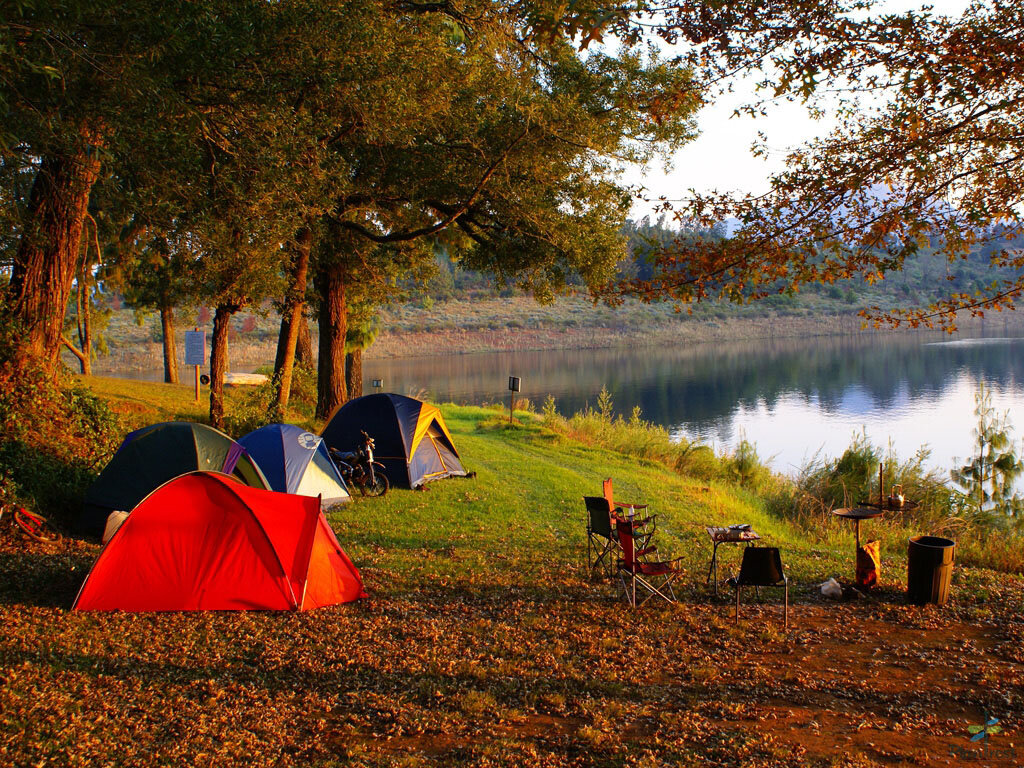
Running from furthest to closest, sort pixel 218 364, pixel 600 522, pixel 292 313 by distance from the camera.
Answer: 1. pixel 292 313
2. pixel 218 364
3. pixel 600 522

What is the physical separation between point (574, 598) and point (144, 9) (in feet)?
22.6

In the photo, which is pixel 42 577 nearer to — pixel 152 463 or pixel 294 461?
pixel 152 463

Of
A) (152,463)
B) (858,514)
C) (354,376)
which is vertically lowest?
(858,514)

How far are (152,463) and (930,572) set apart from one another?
8.41 meters

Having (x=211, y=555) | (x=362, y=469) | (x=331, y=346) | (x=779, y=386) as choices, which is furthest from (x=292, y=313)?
(x=779, y=386)

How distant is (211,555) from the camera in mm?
6645

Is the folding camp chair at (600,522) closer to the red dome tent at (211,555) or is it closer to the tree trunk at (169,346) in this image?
the red dome tent at (211,555)

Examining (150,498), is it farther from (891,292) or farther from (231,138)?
(891,292)

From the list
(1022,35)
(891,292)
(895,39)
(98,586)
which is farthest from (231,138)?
(891,292)

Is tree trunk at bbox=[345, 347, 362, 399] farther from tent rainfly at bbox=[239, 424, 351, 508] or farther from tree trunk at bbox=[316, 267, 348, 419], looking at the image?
tent rainfly at bbox=[239, 424, 351, 508]

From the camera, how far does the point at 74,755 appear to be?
13.1 ft

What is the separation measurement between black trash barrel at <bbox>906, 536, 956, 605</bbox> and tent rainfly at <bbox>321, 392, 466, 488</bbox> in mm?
7556

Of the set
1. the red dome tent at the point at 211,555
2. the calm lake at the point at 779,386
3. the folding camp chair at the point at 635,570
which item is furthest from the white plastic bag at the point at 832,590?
the calm lake at the point at 779,386

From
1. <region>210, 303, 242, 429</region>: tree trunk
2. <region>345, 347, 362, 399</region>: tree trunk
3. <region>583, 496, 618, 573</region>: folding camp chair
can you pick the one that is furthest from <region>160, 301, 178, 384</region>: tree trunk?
<region>583, 496, 618, 573</region>: folding camp chair
